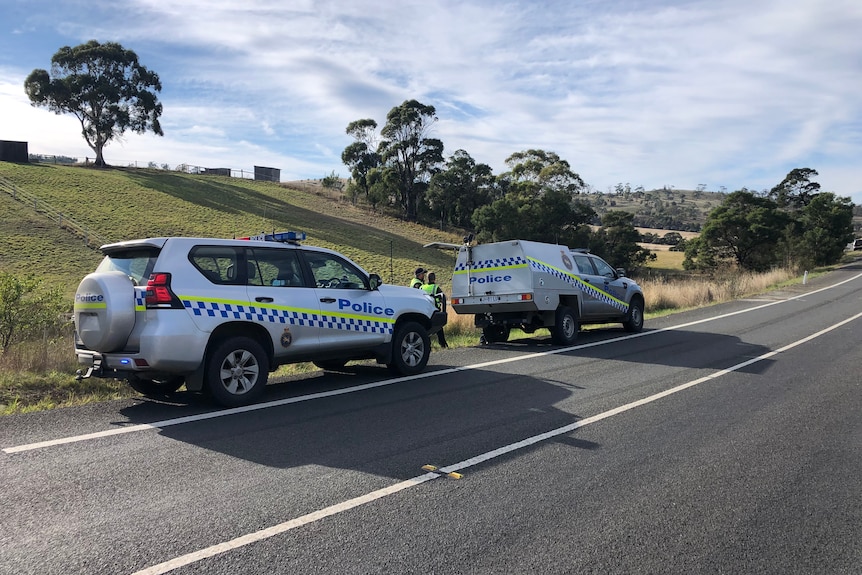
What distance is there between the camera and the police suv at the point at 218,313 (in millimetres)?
6309

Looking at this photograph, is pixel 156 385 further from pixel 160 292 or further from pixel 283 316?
pixel 283 316

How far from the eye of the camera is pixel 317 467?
15.9ft

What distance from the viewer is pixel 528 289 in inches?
480

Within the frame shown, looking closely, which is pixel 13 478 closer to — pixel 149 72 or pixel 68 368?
pixel 68 368

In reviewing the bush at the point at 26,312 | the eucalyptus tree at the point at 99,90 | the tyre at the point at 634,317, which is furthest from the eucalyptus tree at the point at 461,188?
the bush at the point at 26,312

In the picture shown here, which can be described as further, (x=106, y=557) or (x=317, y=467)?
(x=317, y=467)

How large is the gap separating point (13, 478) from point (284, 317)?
3329 mm

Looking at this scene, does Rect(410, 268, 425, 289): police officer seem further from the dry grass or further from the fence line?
the fence line

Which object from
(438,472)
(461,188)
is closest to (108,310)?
(438,472)

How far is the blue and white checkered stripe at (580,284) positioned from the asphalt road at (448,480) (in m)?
4.36

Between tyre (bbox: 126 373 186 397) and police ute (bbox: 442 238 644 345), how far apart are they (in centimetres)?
694

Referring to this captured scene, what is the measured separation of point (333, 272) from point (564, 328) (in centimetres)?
612

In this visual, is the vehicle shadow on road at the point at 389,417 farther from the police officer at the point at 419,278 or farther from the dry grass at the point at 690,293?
the dry grass at the point at 690,293

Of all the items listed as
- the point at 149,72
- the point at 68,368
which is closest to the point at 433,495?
→ the point at 68,368
